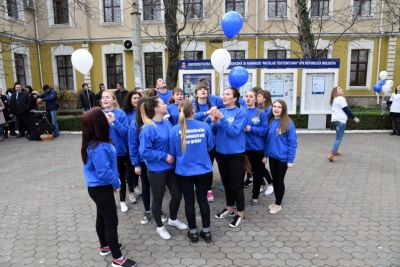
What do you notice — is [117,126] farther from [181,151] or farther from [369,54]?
[369,54]

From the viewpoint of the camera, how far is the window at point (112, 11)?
67.3 ft

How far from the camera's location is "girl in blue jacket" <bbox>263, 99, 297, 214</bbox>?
14.3 feet

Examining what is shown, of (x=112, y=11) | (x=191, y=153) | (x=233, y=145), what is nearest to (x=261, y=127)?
(x=233, y=145)

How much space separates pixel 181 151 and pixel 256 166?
168 centimetres

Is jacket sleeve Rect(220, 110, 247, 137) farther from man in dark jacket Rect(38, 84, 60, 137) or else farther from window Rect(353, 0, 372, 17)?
window Rect(353, 0, 372, 17)

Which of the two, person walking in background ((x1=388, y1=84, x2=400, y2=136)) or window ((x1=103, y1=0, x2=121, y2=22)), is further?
window ((x1=103, y1=0, x2=121, y2=22))

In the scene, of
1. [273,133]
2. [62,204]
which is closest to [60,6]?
[62,204]

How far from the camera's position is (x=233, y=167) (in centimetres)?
409

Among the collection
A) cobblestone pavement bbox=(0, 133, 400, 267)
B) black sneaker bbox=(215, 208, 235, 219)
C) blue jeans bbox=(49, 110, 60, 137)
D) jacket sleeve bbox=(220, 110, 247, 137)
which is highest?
jacket sleeve bbox=(220, 110, 247, 137)

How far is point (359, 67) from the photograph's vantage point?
2073 centimetres

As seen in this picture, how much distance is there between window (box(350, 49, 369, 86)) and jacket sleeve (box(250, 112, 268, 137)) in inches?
732

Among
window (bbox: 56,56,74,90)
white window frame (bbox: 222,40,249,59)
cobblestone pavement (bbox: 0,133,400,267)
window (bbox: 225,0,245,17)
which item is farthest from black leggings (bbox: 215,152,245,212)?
window (bbox: 56,56,74,90)

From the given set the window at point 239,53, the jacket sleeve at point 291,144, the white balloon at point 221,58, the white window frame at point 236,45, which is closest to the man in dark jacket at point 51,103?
the white balloon at point 221,58

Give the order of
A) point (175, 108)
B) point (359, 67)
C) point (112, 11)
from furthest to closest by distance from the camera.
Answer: point (359, 67) < point (112, 11) < point (175, 108)
